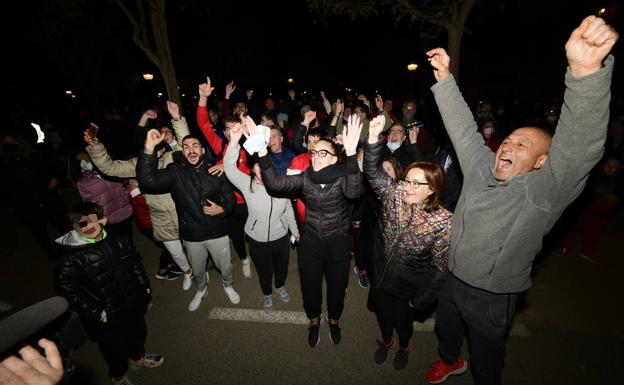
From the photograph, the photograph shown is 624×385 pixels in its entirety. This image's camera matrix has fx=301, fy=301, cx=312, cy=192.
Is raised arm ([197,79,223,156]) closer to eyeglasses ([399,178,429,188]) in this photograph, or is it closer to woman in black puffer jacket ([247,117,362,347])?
woman in black puffer jacket ([247,117,362,347])

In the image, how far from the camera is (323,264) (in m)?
3.26

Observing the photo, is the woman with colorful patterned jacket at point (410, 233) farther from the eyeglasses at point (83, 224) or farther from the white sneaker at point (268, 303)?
the eyeglasses at point (83, 224)

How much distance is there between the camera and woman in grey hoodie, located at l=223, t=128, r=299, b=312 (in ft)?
11.2

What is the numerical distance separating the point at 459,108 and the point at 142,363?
3.99m

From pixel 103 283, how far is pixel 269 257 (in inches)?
69.6

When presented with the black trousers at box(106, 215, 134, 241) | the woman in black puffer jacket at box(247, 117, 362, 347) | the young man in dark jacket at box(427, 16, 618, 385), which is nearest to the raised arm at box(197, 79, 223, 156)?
the black trousers at box(106, 215, 134, 241)

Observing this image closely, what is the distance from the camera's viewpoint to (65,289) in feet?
8.06

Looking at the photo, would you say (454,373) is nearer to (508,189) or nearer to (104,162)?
(508,189)

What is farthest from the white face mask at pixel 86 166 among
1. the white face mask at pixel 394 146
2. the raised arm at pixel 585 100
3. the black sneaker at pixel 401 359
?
the raised arm at pixel 585 100

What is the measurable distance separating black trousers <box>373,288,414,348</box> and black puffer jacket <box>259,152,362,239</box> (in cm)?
73

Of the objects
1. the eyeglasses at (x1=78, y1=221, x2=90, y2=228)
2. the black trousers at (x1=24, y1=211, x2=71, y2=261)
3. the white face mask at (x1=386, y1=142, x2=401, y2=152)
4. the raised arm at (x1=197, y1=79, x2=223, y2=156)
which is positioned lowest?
the black trousers at (x1=24, y1=211, x2=71, y2=261)

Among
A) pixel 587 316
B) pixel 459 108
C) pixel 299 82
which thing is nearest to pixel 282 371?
pixel 459 108

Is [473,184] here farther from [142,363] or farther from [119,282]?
[142,363]

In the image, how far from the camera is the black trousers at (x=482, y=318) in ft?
7.16
